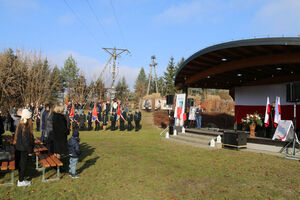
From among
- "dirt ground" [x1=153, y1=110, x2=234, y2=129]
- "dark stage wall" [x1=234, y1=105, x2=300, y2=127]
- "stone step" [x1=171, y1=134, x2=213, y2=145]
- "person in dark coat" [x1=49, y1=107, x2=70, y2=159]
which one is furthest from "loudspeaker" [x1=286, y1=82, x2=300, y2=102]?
"dirt ground" [x1=153, y1=110, x2=234, y2=129]

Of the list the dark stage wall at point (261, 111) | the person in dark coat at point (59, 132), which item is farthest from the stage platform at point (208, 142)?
the person in dark coat at point (59, 132)

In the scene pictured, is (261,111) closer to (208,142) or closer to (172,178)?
(208,142)

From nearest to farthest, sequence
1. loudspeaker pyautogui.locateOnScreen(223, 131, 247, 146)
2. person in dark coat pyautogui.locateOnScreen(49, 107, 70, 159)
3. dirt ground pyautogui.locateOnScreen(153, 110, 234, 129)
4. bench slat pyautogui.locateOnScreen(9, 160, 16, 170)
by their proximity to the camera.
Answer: bench slat pyautogui.locateOnScreen(9, 160, 16, 170)
person in dark coat pyautogui.locateOnScreen(49, 107, 70, 159)
loudspeaker pyautogui.locateOnScreen(223, 131, 247, 146)
dirt ground pyautogui.locateOnScreen(153, 110, 234, 129)

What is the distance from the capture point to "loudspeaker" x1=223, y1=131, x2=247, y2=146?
9.47m

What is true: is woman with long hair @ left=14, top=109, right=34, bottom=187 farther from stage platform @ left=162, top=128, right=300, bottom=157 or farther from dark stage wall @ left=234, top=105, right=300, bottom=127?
dark stage wall @ left=234, top=105, right=300, bottom=127

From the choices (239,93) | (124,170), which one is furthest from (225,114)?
(124,170)

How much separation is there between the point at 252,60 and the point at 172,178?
7.67 meters

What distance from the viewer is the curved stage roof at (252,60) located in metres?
8.70

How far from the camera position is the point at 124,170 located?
6.34 m

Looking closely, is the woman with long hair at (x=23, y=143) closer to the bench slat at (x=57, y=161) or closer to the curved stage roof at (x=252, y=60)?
the bench slat at (x=57, y=161)

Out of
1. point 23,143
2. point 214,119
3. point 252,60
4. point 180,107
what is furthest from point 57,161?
point 214,119

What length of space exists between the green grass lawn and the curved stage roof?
4.33 metres

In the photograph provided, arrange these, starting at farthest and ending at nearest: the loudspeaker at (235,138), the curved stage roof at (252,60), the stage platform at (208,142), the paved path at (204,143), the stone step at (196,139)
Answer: the stone step at (196,139) < the loudspeaker at (235,138) < the stage platform at (208,142) < the paved path at (204,143) < the curved stage roof at (252,60)

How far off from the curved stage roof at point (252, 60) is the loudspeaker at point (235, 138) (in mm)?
3517
